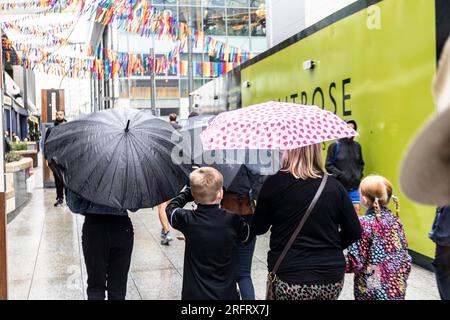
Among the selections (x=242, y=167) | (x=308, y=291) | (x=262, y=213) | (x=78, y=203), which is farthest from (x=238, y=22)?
(x=308, y=291)

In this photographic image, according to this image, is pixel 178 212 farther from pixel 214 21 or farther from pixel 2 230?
pixel 214 21

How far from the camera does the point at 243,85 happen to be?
15328 mm

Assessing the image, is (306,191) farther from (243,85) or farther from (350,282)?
(243,85)

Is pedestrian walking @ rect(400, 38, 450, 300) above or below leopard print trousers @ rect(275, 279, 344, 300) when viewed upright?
above

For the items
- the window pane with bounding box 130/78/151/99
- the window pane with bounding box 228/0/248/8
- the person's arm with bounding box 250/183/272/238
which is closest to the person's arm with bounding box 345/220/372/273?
the person's arm with bounding box 250/183/272/238

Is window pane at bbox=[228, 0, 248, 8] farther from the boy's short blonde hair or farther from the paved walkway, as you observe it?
the boy's short blonde hair

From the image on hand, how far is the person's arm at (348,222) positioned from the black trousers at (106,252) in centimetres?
171

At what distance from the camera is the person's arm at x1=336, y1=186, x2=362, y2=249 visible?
320cm

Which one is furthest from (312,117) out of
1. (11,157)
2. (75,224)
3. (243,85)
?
(243,85)

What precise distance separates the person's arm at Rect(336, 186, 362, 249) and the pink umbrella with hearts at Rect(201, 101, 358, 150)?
1.39 ft

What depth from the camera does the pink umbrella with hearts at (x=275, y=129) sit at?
11.2ft

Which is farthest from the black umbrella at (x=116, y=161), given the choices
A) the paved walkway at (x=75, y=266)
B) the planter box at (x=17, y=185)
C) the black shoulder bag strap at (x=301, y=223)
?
the planter box at (x=17, y=185)

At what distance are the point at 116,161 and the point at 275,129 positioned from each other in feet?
3.94

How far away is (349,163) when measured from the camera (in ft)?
25.2
